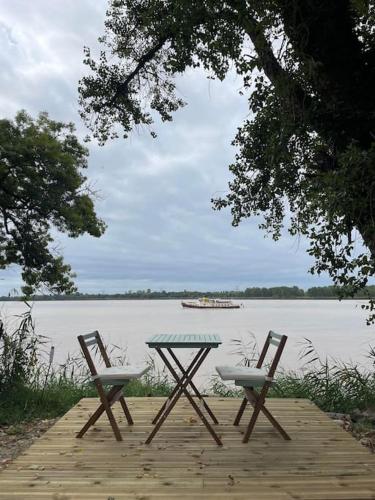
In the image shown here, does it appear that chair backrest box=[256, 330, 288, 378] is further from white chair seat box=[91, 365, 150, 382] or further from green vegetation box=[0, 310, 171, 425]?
green vegetation box=[0, 310, 171, 425]

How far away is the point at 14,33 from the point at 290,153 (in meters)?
5.02

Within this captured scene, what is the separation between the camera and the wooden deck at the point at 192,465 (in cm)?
246

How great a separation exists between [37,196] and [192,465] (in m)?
5.92

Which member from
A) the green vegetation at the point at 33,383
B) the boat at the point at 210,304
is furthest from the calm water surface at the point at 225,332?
the boat at the point at 210,304

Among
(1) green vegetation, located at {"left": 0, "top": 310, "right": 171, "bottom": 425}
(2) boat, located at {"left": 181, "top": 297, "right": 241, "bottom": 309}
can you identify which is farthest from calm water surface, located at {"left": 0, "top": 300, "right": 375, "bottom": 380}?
(2) boat, located at {"left": 181, "top": 297, "right": 241, "bottom": 309}

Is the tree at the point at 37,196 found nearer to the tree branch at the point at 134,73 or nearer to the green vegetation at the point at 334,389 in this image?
the tree branch at the point at 134,73

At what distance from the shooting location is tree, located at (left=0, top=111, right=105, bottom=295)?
779 centimetres

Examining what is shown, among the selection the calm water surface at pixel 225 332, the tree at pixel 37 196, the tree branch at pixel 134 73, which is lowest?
the calm water surface at pixel 225 332

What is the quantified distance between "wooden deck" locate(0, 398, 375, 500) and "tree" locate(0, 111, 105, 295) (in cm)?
473

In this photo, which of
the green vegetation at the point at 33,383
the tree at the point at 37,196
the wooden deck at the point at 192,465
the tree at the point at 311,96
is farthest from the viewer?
the tree at the point at 37,196

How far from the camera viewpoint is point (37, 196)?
25.6 feet

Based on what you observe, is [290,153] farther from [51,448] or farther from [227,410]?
[51,448]

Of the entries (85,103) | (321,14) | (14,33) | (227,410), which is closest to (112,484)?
(227,410)

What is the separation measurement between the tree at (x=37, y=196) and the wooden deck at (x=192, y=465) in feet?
15.5
